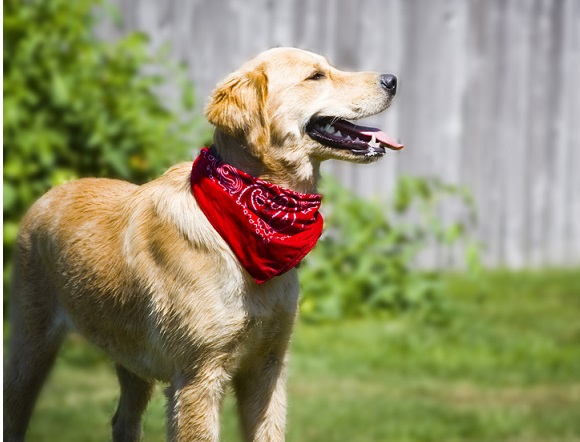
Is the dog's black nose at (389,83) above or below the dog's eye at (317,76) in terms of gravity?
below

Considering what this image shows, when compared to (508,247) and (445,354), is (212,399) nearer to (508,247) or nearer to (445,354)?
(445,354)

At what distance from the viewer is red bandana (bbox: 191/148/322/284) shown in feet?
10.8

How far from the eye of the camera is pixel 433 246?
9.62 m

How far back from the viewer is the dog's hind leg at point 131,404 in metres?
3.91

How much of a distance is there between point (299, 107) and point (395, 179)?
6.14 metres

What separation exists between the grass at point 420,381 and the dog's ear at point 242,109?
2.15 m

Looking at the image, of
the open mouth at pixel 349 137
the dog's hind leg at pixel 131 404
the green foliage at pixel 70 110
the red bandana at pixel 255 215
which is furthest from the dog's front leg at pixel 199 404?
the green foliage at pixel 70 110

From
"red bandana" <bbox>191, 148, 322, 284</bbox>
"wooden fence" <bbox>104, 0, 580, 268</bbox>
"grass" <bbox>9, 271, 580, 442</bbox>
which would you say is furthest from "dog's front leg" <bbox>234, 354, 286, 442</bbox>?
"wooden fence" <bbox>104, 0, 580, 268</bbox>

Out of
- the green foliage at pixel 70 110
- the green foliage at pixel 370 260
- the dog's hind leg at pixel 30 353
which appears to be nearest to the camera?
A: the dog's hind leg at pixel 30 353

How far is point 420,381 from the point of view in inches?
→ 273

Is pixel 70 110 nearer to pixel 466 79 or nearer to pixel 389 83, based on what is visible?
pixel 389 83

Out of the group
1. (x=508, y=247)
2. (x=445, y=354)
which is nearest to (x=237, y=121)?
(x=445, y=354)

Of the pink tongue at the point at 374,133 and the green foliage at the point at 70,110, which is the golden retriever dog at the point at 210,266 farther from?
the green foliage at the point at 70,110

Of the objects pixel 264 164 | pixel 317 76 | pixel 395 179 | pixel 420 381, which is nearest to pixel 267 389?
pixel 264 164
